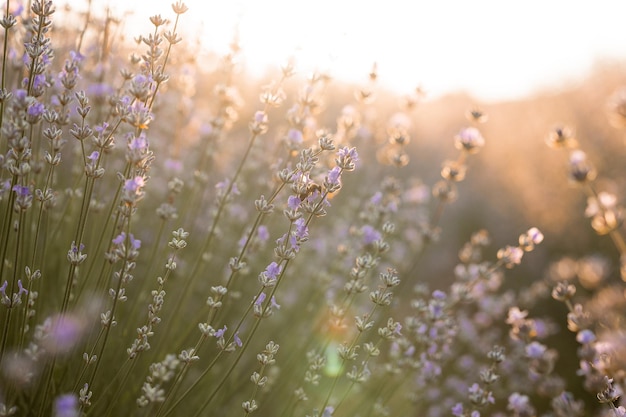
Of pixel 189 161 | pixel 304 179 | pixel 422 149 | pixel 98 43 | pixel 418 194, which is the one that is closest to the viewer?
pixel 304 179

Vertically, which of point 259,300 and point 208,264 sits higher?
point 208,264

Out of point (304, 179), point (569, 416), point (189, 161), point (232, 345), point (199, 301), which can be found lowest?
point (569, 416)

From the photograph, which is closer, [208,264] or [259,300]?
[259,300]

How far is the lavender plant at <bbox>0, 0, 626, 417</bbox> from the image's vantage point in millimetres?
1700

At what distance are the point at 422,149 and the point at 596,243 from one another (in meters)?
5.40

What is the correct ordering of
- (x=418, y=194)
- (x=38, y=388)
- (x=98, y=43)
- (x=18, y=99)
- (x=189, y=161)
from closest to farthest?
1. (x=18, y=99)
2. (x=38, y=388)
3. (x=98, y=43)
4. (x=418, y=194)
5. (x=189, y=161)

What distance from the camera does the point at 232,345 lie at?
176 centimetres

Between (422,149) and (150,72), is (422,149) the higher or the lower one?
the higher one

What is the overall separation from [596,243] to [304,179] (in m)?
5.65

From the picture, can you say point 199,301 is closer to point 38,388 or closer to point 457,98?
point 38,388

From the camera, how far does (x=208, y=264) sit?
130 inches

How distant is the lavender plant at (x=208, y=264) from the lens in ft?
5.58

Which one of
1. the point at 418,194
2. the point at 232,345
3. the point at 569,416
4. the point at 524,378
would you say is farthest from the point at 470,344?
the point at 232,345

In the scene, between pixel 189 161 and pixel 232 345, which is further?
pixel 189 161
